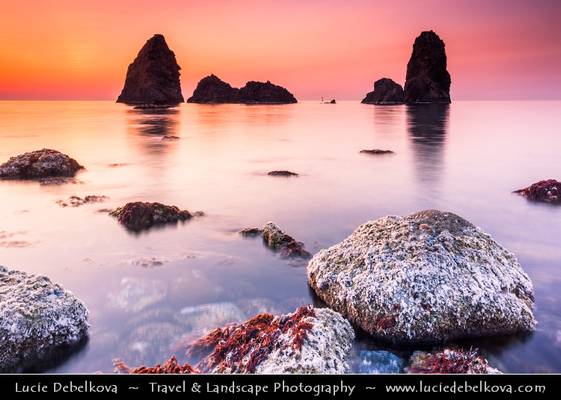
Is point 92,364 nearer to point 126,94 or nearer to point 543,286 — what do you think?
point 543,286

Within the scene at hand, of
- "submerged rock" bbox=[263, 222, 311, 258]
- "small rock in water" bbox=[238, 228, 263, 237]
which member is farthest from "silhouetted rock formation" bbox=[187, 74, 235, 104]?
"submerged rock" bbox=[263, 222, 311, 258]

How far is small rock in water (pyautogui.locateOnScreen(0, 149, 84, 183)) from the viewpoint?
16.1 metres

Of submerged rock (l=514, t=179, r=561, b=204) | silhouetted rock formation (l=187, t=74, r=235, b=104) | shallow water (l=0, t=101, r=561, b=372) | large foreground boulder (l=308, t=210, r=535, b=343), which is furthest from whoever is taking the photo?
silhouetted rock formation (l=187, t=74, r=235, b=104)

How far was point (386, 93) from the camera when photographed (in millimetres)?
165375

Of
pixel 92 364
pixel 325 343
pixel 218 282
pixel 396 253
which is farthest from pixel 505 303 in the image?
pixel 92 364

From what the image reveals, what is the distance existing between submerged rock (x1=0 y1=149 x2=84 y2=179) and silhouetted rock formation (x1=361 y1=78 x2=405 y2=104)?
5923 inches

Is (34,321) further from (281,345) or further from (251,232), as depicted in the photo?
(251,232)

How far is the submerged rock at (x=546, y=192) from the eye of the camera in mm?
13625

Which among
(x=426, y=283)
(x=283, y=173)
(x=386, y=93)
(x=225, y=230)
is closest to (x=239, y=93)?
(x=386, y=93)

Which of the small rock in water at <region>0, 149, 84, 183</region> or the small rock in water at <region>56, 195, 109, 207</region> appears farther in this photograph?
the small rock in water at <region>0, 149, 84, 183</region>

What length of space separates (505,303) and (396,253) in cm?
158

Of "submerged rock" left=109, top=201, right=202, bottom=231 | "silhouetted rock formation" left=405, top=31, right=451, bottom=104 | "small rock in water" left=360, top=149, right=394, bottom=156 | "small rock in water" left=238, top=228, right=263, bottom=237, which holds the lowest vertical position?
"small rock in water" left=238, top=228, right=263, bottom=237

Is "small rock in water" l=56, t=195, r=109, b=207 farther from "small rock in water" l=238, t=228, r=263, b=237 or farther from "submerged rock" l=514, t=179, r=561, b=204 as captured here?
"submerged rock" l=514, t=179, r=561, b=204

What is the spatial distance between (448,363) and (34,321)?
4.90 m
